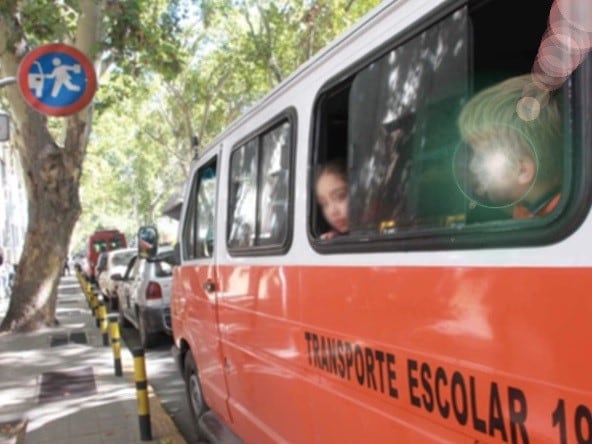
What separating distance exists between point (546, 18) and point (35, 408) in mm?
6147

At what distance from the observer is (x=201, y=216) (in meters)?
4.97

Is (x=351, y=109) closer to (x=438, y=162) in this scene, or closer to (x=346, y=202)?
(x=346, y=202)

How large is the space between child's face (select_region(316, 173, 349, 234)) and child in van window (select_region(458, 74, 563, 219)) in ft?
2.59

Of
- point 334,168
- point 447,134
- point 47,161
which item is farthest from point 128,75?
point 447,134

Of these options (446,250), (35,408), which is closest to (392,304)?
(446,250)

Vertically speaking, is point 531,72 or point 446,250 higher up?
point 531,72

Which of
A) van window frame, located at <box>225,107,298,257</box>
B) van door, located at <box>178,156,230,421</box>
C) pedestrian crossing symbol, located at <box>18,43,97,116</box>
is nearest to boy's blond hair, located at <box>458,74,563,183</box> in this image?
van window frame, located at <box>225,107,298,257</box>

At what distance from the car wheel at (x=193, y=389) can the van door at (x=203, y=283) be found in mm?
227

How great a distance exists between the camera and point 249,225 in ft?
12.4

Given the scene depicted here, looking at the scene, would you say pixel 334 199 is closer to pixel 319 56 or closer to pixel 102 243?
pixel 319 56

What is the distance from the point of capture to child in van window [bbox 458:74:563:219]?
173 cm

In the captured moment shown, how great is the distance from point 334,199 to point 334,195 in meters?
0.02

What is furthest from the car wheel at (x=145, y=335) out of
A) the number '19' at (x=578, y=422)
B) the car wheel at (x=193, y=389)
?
the number '19' at (x=578, y=422)

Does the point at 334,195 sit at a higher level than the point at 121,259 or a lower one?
lower
